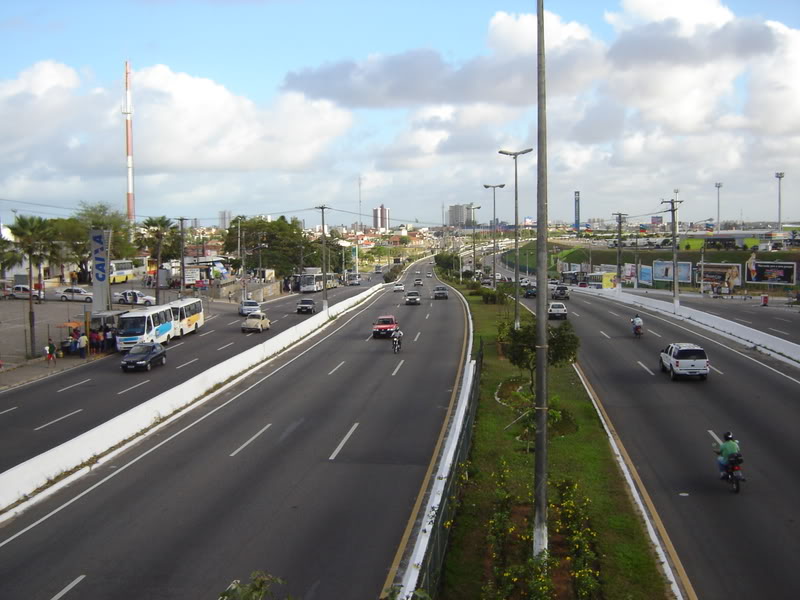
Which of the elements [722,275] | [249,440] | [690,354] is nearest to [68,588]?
[249,440]

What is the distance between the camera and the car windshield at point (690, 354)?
2816cm

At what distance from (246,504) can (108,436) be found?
22.8 feet

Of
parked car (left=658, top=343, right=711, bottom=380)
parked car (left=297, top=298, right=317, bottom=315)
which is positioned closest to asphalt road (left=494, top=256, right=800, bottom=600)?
parked car (left=658, top=343, right=711, bottom=380)

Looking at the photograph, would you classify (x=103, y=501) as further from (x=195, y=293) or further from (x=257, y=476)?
(x=195, y=293)

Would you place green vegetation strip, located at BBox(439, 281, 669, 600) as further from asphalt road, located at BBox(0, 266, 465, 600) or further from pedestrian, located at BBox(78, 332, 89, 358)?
pedestrian, located at BBox(78, 332, 89, 358)

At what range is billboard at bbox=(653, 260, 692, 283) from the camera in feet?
313

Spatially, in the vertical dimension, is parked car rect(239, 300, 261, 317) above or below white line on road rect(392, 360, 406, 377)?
above

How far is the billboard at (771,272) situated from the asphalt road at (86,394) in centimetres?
6338

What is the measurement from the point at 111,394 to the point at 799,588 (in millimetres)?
25046

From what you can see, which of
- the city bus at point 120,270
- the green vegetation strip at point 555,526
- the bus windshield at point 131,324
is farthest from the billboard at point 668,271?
the green vegetation strip at point 555,526

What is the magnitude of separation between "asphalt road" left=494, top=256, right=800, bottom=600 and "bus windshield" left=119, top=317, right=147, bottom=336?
23.9 metres

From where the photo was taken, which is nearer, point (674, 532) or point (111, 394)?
point (674, 532)

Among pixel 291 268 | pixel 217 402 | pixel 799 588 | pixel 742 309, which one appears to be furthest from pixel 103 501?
pixel 291 268

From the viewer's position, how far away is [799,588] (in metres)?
11.0
